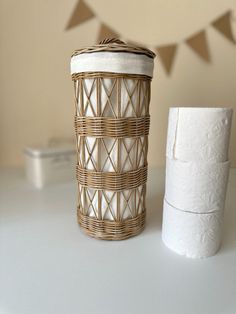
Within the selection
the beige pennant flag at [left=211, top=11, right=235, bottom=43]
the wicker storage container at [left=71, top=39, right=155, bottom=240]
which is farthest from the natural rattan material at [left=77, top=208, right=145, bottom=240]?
the beige pennant flag at [left=211, top=11, right=235, bottom=43]

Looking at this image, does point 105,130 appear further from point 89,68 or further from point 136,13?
point 136,13

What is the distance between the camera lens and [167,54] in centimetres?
100

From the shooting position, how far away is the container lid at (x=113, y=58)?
0.46 m

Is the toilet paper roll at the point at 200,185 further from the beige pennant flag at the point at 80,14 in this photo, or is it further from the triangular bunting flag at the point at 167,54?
the beige pennant flag at the point at 80,14

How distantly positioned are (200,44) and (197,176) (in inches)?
29.2

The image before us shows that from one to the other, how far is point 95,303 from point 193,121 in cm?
35

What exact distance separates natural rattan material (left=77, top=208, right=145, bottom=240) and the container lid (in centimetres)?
32

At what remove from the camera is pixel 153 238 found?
54 centimetres

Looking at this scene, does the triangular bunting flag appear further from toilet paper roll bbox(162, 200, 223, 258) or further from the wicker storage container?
toilet paper roll bbox(162, 200, 223, 258)

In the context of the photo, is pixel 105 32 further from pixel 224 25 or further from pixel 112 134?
pixel 112 134

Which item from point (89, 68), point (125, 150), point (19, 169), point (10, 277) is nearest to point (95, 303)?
point (10, 277)

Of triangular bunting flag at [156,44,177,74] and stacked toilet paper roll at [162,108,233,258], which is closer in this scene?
stacked toilet paper roll at [162,108,233,258]

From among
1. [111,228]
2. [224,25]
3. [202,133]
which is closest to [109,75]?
[202,133]

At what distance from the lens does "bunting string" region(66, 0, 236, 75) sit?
0.94m
